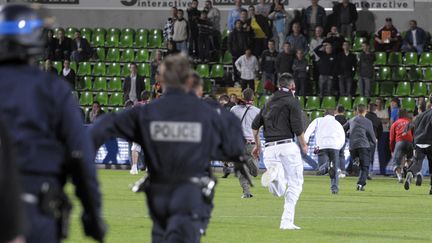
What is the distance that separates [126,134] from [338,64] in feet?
94.1

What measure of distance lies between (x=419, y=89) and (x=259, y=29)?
5.32m

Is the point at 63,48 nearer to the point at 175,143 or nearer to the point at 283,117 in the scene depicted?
the point at 283,117

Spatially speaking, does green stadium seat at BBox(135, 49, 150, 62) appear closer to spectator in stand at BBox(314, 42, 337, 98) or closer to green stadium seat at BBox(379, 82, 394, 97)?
spectator in stand at BBox(314, 42, 337, 98)

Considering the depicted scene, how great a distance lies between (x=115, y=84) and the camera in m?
41.8

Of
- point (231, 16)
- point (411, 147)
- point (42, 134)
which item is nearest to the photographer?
point (42, 134)

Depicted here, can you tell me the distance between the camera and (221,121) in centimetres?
927

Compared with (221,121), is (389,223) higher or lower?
lower

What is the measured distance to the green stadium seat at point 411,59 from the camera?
39219 mm

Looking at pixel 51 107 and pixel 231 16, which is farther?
pixel 231 16

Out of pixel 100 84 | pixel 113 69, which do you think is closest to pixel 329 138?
pixel 100 84

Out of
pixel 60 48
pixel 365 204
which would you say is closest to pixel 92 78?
pixel 60 48

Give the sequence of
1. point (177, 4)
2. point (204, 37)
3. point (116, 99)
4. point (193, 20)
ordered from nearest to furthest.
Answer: point (193, 20), point (204, 37), point (116, 99), point (177, 4)

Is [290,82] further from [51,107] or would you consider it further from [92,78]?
[92,78]

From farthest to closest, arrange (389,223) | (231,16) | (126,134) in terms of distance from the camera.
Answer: (231,16)
(389,223)
(126,134)
